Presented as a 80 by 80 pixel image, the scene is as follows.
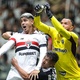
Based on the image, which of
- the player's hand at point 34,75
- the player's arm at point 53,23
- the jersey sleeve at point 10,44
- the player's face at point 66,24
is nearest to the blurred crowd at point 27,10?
the player's face at point 66,24

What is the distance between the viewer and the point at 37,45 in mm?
8633

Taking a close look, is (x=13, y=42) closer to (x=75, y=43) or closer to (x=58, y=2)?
(x=75, y=43)

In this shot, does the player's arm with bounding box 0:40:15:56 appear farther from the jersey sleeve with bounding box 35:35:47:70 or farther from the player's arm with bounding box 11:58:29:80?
the jersey sleeve with bounding box 35:35:47:70

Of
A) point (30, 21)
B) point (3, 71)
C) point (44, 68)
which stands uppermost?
point (30, 21)

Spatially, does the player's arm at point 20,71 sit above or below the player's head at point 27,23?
below

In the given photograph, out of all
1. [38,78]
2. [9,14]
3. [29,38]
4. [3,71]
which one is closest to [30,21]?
[29,38]

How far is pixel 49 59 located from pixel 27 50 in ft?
1.19

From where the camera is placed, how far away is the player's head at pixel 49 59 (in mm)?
8508

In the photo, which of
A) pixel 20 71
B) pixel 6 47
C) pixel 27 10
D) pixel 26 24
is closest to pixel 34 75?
pixel 20 71

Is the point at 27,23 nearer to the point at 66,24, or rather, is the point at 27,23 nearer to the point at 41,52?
the point at 41,52

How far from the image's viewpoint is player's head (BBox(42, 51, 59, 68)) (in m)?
8.51

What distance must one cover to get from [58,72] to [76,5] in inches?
237

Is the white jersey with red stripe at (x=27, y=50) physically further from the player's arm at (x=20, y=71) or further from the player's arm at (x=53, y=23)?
the player's arm at (x=53, y=23)

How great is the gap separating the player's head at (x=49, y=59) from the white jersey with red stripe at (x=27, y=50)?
0.07 m
